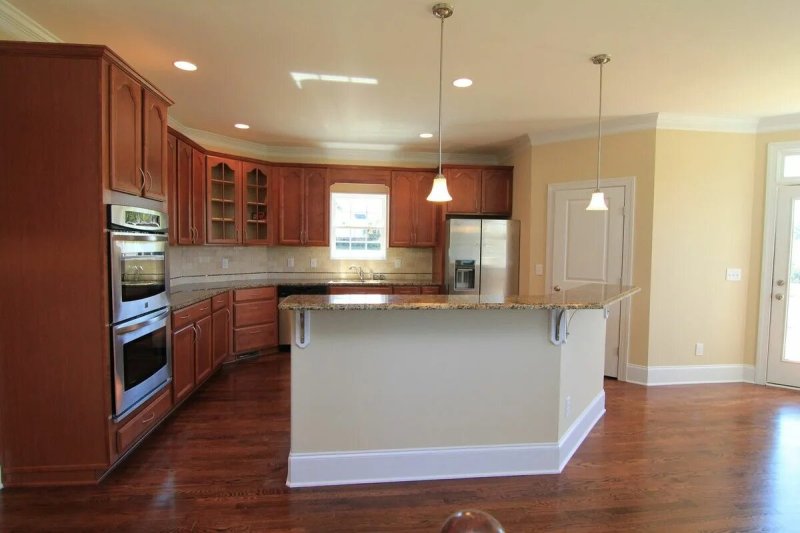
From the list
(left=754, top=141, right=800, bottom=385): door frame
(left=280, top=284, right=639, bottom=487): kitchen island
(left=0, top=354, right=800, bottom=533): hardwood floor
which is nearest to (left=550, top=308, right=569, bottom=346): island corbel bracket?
(left=280, top=284, right=639, bottom=487): kitchen island

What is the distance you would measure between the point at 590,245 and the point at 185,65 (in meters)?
4.00

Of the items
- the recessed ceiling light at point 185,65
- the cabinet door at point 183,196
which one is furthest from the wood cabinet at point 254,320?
the recessed ceiling light at point 185,65

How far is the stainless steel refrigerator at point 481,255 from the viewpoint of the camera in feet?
16.0

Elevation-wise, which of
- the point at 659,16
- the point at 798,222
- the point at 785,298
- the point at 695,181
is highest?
the point at 659,16

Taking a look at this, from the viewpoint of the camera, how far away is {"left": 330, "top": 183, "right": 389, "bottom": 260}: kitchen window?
18.0 ft

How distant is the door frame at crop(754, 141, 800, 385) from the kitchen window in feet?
13.3

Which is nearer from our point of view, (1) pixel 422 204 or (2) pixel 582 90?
(2) pixel 582 90

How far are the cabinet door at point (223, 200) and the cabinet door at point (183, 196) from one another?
0.37 metres

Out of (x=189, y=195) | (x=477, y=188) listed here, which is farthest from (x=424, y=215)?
(x=189, y=195)

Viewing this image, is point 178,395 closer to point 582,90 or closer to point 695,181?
point 582,90

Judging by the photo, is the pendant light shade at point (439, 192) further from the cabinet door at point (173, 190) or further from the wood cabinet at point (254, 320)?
the wood cabinet at point (254, 320)

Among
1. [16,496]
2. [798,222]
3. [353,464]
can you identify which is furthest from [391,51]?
[798,222]

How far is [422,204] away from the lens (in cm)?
539

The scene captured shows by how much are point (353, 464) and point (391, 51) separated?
257 centimetres
